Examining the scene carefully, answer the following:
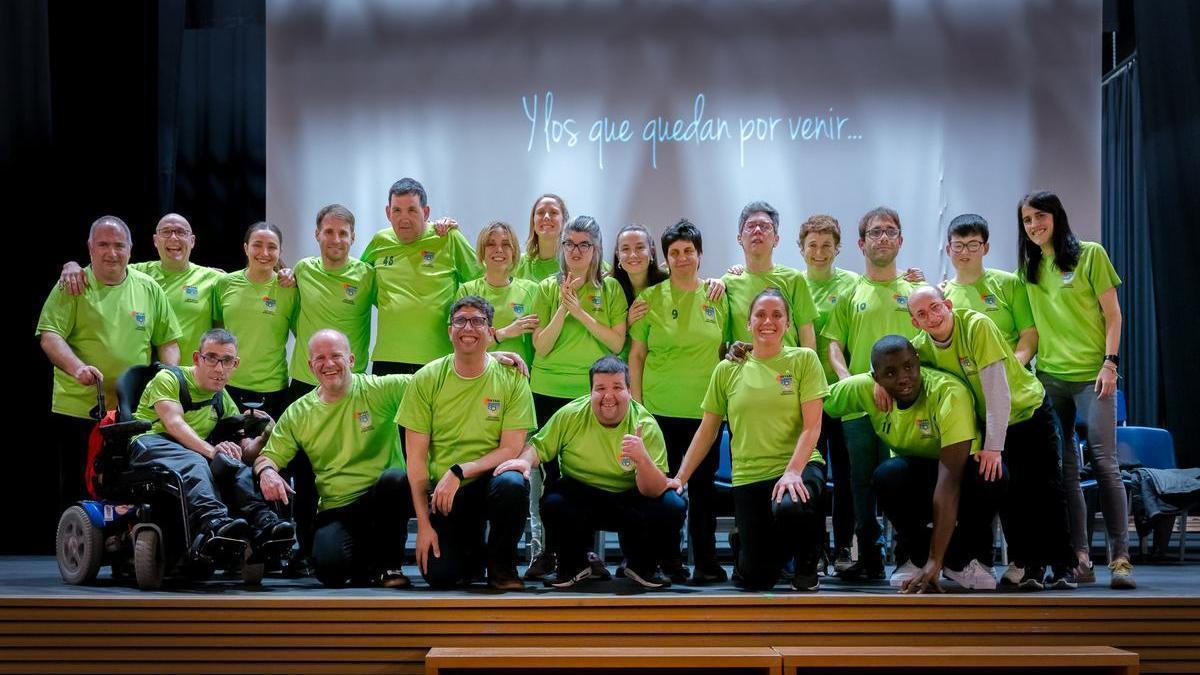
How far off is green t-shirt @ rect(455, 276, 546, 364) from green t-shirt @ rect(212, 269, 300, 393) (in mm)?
793

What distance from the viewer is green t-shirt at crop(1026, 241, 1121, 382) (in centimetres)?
415

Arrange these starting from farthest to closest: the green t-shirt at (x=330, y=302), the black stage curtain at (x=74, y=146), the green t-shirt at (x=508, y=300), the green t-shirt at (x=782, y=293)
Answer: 1. the black stage curtain at (x=74, y=146)
2. the green t-shirt at (x=330, y=302)
3. the green t-shirt at (x=508, y=300)
4. the green t-shirt at (x=782, y=293)

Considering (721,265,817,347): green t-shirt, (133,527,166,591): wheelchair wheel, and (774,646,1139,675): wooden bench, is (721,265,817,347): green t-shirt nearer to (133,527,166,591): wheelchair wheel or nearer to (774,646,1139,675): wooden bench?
(774,646,1139,675): wooden bench

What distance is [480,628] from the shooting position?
3395 millimetres

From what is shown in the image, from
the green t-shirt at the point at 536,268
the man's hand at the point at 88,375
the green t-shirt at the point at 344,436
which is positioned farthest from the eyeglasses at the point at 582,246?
the man's hand at the point at 88,375

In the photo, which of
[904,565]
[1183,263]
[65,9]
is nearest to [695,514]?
[904,565]

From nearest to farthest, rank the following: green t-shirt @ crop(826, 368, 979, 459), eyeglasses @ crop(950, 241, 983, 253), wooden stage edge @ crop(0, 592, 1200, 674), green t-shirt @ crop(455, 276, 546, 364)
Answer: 1. wooden stage edge @ crop(0, 592, 1200, 674)
2. green t-shirt @ crop(826, 368, 979, 459)
3. eyeglasses @ crop(950, 241, 983, 253)
4. green t-shirt @ crop(455, 276, 546, 364)

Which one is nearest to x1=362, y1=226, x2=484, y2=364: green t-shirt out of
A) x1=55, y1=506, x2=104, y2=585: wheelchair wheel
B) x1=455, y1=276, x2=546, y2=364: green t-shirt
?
A: x1=455, y1=276, x2=546, y2=364: green t-shirt

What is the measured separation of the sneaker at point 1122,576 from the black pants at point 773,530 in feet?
3.34

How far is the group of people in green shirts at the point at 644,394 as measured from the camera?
3828mm

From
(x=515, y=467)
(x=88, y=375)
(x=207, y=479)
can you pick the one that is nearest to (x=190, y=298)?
(x=88, y=375)

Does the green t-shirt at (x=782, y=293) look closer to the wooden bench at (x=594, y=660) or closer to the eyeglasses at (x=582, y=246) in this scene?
the eyeglasses at (x=582, y=246)

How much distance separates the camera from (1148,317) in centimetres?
707

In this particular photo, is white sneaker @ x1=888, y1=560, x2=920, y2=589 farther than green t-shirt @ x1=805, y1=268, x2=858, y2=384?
No
